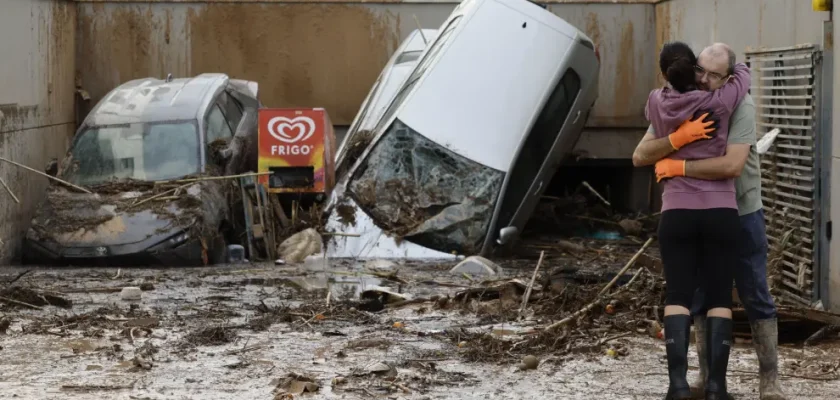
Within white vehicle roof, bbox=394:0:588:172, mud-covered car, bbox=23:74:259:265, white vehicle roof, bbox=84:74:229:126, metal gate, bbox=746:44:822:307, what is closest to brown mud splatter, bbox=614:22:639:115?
white vehicle roof, bbox=394:0:588:172

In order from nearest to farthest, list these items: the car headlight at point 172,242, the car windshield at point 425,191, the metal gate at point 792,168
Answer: the metal gate at point 792,168
the car headlight at point 172,242
the car windshield at point 425,191

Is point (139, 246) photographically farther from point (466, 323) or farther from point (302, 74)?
point (302, 74)

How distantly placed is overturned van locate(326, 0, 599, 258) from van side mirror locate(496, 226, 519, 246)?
A: 16 mm

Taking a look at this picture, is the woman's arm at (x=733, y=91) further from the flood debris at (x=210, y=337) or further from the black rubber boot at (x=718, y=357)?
the flood debris at (x=210, y=337)

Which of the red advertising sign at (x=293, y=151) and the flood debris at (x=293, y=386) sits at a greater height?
the red advertising sign at (x=293, y=151)

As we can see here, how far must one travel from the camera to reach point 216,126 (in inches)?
557

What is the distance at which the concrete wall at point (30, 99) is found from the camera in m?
13.2

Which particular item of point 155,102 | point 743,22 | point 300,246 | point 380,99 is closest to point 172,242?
point 300,246

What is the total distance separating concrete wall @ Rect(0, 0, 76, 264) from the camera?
43.3 feet

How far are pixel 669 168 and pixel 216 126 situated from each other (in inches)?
340

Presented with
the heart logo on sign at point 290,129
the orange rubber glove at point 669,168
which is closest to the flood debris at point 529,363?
the orange rubber glove at point 669,168

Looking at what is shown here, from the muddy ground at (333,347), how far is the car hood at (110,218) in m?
1.15

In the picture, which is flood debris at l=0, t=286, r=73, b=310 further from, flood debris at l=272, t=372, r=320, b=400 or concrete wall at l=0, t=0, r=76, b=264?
flood debris at l=272, t=372, r=320, b=400

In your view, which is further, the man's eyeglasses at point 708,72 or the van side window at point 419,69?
the van side window at point 419,69
